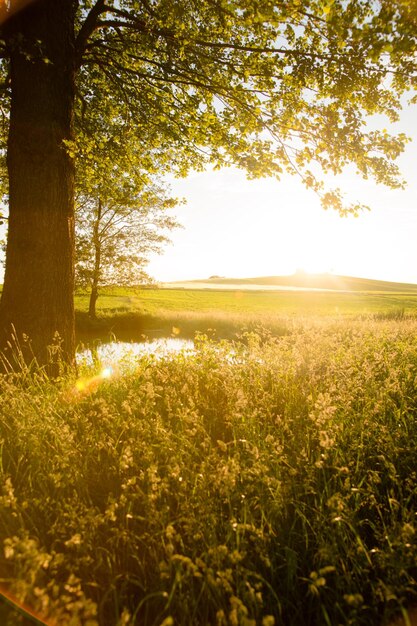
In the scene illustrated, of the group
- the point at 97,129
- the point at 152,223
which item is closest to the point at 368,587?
the point at 97,129

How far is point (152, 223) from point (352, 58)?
65.6ft

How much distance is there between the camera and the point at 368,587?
238 cm

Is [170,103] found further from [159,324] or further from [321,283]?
[321,283]

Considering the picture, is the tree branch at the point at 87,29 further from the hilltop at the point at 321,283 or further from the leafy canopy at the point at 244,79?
the hilltop at the point at 321,283

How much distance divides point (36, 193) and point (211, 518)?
5.57 metres

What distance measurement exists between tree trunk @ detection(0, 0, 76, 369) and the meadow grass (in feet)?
6.35

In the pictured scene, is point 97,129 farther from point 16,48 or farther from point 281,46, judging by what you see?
point 281,46

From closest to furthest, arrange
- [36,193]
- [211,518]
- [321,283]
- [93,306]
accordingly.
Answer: [211,518], [36,193], [93,306], [321,283]

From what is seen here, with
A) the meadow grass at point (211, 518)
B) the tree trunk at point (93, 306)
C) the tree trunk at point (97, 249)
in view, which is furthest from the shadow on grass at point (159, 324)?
the meadow grass at point (211, 518)

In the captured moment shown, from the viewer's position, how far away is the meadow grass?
205cm

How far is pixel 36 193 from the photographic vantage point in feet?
20.1

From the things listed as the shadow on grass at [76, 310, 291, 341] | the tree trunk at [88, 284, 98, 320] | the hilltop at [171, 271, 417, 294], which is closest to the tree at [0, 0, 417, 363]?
the shadow on grass at [76, 310, 291, 341]

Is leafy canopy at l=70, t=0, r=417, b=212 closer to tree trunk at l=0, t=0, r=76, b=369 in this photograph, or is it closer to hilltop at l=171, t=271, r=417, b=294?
tree trunk at l=0, t=0, r=76, b=369

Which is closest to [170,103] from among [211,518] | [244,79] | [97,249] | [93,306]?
[244,79]
